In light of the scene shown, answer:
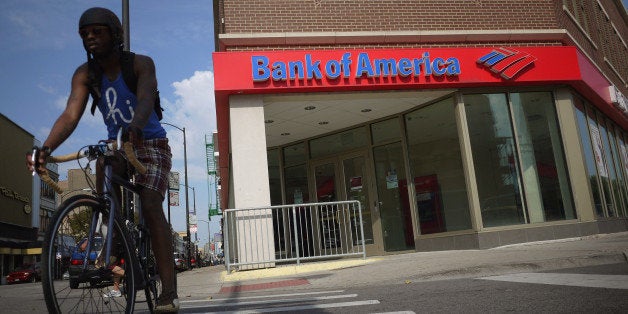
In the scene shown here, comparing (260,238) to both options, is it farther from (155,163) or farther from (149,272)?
(155,163)

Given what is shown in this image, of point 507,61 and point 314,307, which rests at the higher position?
point 507,61

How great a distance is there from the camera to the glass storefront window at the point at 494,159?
33.9 ft

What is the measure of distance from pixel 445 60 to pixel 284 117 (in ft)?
13.4

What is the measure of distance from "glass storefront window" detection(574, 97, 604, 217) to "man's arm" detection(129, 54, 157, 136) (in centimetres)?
1148

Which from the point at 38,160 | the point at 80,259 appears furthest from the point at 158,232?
the point at 38,160

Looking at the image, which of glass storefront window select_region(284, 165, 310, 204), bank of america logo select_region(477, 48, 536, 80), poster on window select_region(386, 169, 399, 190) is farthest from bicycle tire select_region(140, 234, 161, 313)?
glass storefront window select_region(284, 165, 310, 204)

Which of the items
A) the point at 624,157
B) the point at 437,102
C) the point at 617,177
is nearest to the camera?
the point at 437,102

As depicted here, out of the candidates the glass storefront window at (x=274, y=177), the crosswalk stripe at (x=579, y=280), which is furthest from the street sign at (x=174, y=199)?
the crosswalk stripe at (x=579, y=280)

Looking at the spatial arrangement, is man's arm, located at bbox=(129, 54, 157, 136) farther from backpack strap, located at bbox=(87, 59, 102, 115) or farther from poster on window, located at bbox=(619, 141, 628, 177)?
poster on window, located at bbox=(619, 141, 628, 177)

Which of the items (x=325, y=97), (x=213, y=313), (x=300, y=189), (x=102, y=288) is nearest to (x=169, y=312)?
(x=102, y=288)

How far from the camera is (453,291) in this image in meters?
4.34

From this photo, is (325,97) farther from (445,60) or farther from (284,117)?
(445,60)

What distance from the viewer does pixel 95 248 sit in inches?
101

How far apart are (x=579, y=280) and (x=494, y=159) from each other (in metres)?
6.67
